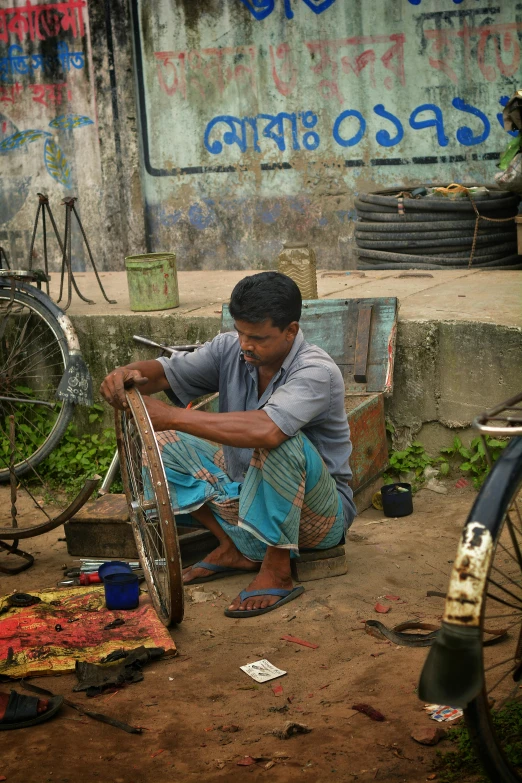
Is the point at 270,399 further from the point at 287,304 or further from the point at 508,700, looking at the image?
the point at 508,700

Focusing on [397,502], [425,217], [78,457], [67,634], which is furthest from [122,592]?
[425,217]

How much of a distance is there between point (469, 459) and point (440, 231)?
2085mm

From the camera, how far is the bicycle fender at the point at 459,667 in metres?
2.14

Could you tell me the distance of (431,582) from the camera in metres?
4.13

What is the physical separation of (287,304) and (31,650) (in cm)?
164

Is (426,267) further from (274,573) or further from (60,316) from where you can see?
(274,573)

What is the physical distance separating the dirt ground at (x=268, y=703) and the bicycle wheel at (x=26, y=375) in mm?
2581

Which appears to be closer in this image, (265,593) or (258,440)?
(258,440)

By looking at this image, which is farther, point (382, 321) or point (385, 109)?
point (385, 109)

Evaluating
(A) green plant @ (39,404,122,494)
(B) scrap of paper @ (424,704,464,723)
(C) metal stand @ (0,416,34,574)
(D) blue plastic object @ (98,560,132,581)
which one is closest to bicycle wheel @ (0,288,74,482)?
(A) green plant @ (39,404,122,494)

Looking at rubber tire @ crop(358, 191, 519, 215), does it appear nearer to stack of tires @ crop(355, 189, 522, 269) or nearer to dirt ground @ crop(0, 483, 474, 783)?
stack of tires @ crop(355, 189, 522, 269)

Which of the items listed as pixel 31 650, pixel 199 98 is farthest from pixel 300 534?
pixel 199 98

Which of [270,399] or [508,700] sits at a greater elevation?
[270,399]

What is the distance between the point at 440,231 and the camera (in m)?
6.81
